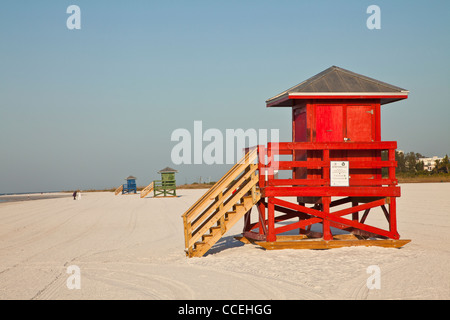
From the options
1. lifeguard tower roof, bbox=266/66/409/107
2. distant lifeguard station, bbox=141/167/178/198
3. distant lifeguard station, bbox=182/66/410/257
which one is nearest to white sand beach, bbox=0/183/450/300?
distant lifeguard station, bbox=182/66/410/257

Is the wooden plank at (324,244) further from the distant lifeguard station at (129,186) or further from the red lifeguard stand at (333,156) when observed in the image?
the distant lifeguard station at (129,186)

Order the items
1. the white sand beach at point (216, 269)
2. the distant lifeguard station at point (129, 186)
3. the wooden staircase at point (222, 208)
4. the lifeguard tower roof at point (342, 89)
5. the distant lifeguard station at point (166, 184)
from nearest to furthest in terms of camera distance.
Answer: the white sand beach at point (216, 269), the wooden staircase at point (222, 208), the lifeguard tower roof at point (342, 89), the distant lifeguard station at point (166, 184), the distant lifeguard station at point (129, 186)

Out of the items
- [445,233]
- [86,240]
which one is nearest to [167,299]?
[86,240]

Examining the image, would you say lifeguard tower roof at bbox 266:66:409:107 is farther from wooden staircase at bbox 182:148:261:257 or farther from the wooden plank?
Answer: the wooden plank

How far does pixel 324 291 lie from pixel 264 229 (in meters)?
4.67

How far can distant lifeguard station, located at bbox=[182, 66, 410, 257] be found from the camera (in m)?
12.0

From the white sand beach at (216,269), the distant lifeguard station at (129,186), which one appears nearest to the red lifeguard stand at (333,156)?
the white sand beach at (216,269)

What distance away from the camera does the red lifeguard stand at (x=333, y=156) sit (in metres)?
12.1

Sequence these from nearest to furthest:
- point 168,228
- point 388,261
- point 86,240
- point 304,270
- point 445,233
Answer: point 304,270
point 388,261
point 445,233
point 86,240
point 168,228

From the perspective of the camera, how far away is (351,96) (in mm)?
12562

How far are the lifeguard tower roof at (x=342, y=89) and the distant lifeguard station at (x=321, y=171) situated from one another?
2 centimetres

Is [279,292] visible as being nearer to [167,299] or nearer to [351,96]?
[167,299]

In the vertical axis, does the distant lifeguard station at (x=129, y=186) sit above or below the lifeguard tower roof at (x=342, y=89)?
below

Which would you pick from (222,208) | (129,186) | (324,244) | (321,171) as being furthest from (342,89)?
(129,186)
